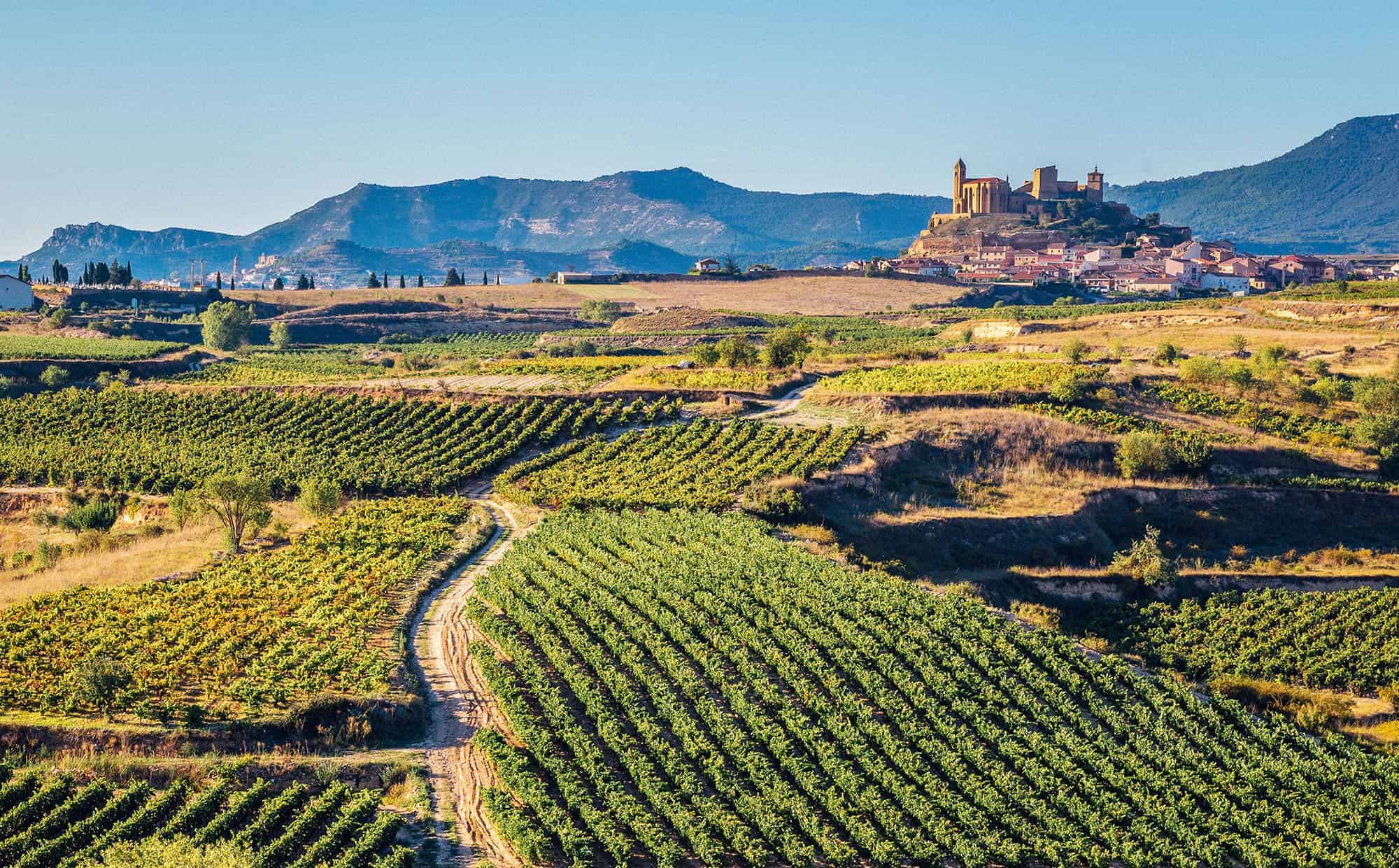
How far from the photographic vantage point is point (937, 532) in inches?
1735

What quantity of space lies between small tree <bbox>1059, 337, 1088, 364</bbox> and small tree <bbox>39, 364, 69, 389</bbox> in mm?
60880

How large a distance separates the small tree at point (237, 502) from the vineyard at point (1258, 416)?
148ft

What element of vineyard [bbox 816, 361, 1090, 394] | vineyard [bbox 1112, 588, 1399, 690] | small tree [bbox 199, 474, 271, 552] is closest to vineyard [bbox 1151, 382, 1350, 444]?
vineyard [bbox 816, 361, 1090, 394]

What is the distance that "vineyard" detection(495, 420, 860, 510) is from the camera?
1769 inches

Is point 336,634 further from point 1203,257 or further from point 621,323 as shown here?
point 1203,257

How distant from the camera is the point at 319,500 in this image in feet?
143

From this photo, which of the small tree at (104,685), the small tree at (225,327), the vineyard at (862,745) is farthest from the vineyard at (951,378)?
the small tree at (225,327)

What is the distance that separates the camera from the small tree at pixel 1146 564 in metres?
41.8

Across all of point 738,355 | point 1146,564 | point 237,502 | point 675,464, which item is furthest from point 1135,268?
point 237,502

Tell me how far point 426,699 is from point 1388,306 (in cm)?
8199

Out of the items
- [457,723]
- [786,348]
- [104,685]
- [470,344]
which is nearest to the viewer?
[104,685]

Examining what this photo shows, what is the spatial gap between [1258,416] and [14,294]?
102m

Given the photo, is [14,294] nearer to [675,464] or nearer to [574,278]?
[574,278]

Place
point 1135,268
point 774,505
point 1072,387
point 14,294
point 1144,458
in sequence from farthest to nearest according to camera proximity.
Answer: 1. point 1135,268
2. point 14,294
3. point 1072,387
4. point 1144,458
5. point 774,505
